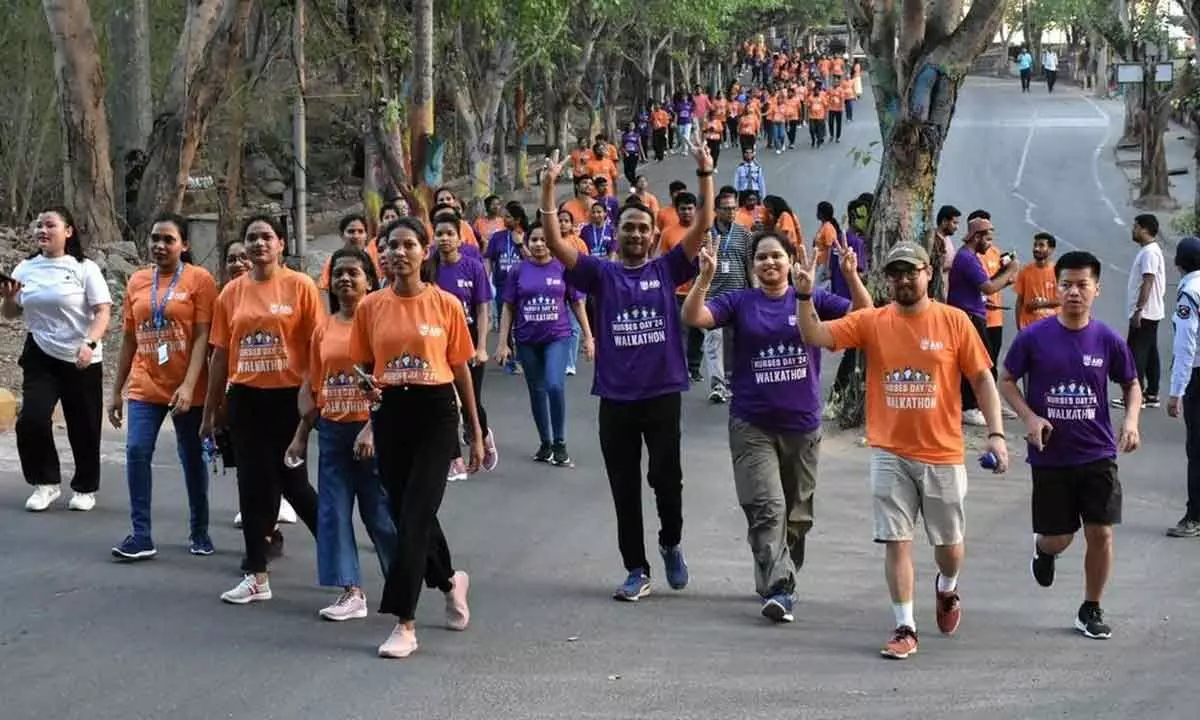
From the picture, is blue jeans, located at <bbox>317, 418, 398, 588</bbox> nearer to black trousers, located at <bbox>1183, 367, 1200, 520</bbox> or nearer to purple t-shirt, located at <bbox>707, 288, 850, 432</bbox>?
purple t-shirt, located at <bbox>707, 288, 850, 432</bbox>

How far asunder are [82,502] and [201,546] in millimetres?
1444

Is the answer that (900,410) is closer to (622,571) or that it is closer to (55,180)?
(622,571)

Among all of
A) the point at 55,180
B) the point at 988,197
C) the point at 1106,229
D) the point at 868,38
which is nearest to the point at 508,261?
the point at 868,38

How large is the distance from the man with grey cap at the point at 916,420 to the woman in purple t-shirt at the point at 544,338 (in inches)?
174

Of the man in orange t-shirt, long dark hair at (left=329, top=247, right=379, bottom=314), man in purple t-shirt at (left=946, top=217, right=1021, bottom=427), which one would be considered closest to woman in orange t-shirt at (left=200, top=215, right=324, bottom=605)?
long dark hair at (left=329, top=247, right=379, bottom=314)

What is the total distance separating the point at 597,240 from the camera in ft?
52.7

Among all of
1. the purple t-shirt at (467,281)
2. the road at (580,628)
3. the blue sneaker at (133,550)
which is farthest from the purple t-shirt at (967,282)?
the blue sneaker at (133,550)

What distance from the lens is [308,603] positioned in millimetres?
7617

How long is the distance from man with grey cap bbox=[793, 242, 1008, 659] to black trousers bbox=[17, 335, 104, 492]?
4.94 metres

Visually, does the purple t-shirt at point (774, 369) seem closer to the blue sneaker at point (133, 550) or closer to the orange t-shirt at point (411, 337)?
the orange t-shirt at point (411, 337)

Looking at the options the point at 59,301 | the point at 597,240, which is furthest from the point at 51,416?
the point at 597,240

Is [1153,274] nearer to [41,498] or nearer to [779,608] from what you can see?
[779,608]

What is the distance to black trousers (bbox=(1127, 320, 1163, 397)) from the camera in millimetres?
13273

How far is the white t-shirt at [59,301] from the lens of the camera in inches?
369
